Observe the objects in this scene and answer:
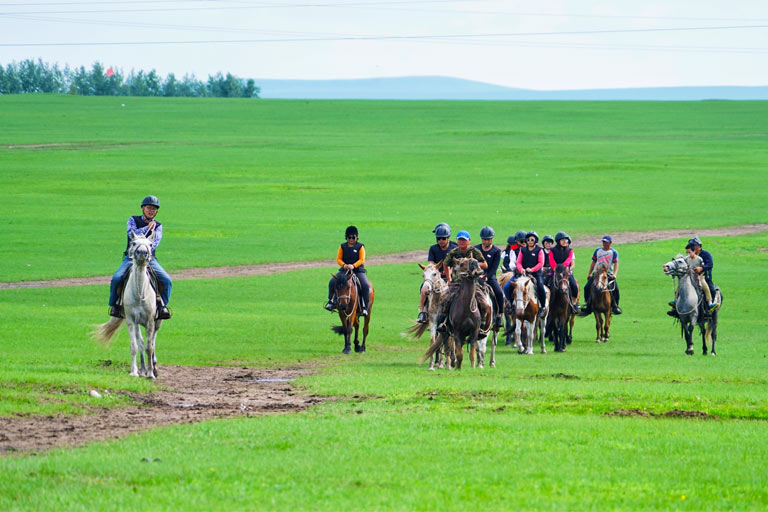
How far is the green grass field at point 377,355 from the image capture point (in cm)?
1069

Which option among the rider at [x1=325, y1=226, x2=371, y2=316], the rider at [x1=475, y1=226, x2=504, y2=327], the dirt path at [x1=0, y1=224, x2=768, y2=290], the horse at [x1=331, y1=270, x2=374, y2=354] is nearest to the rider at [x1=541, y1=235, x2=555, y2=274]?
the rider at [x1=475, y1=226, x2=504, y2=327]

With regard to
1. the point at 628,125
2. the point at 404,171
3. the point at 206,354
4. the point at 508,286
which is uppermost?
the point at 628,125

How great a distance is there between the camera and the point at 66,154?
270 feet

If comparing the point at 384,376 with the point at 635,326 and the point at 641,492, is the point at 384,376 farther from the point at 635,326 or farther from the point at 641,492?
the point at 635,326

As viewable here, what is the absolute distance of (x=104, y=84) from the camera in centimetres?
17138

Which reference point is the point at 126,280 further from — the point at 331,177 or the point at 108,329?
the point at 331,177

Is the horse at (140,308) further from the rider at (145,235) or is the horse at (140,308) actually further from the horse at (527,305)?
the horse at (527,305)

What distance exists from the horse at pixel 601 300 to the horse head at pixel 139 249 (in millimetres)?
13127

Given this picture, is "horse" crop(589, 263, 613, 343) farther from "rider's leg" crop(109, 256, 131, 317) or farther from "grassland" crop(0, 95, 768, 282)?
"grassland" crop(0, 95, 768, 282)

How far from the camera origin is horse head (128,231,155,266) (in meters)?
17.7

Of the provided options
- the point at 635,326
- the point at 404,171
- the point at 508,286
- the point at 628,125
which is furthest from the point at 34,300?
the point at 628,125

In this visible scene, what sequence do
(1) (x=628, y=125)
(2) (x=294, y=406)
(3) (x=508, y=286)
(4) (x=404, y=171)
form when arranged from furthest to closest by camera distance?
(1) (x=628, y=125) < (4) (x=404, y=171) < (3) (x=508, y=286) < (2) (x=294, y=406)

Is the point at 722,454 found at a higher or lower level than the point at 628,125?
lower

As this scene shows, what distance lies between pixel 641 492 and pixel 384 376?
28.1ft
